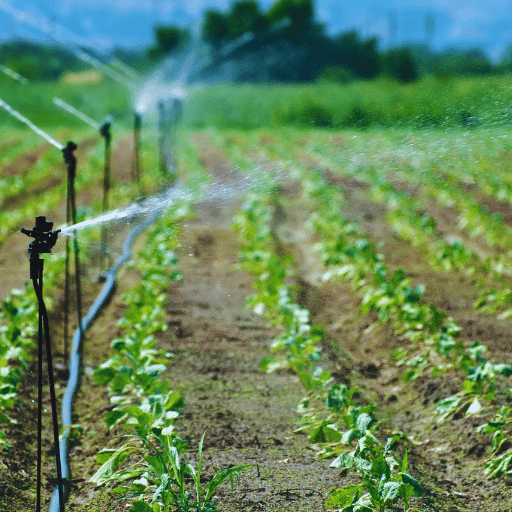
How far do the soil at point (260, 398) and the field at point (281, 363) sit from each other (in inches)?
0.5

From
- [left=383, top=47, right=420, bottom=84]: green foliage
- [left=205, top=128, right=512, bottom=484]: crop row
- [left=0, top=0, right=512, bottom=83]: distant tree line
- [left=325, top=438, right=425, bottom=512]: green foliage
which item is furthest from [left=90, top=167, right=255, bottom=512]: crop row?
[left=383, top=47, right=420, bottom=84]: green foliage

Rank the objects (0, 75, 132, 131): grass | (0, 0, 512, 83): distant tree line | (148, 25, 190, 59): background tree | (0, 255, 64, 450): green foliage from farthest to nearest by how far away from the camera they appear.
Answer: (148, 25, 190, 59): background tree, (0, 0, 512, 83): distant tree line, (0, 75, 132, 131): grass, (0, 255, 64, 450): green foliage

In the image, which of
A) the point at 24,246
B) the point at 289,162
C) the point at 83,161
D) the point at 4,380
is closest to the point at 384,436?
the point at 4,380

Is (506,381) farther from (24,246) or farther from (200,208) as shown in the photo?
(200,208)

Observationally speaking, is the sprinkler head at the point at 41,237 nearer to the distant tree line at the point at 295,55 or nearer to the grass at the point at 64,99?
the grass at the point at 64,99

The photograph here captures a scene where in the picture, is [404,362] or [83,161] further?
[83,161]

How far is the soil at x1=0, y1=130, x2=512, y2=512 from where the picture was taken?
2734 mm

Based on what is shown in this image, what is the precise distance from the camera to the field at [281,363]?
2688mm

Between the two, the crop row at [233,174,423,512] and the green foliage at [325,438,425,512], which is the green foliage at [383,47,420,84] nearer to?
the crop row at [233,174,423,512]

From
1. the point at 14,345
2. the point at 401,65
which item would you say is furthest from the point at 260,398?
the point at 401,65

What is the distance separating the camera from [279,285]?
514 centimetres

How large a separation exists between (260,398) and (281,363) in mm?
462

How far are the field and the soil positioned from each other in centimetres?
1

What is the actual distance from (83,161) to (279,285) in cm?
1232
